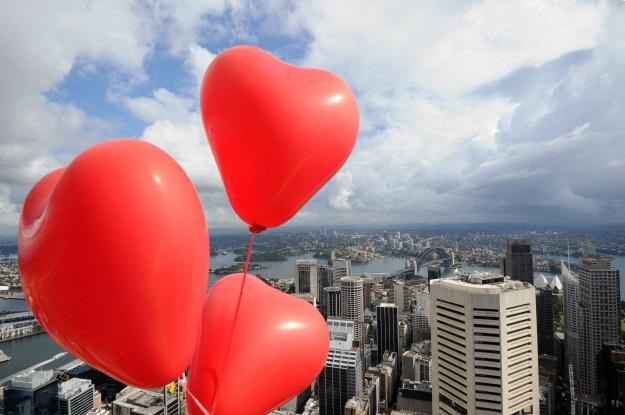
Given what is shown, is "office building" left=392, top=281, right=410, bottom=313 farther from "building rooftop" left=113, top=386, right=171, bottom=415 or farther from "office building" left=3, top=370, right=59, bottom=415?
"office building" left=3, top=370, right=59, bottom=415

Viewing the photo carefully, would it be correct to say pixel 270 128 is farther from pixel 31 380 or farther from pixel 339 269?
pixel 339 269

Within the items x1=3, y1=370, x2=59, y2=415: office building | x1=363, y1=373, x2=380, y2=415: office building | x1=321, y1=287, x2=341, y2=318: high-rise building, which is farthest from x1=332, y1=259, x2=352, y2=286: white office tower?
x1=3, y1=370, x2=59, y2=415: office building

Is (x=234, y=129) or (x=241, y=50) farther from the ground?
(x=241, y=50)

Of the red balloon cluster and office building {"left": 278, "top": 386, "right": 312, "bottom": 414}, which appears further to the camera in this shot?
office building {"left": 278, "top": 386, "right": 312, "bottom": 414}

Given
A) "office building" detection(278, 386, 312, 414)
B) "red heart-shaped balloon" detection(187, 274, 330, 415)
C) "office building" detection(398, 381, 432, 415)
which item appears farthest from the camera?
"office building" detection(278, 386, 312, 414)

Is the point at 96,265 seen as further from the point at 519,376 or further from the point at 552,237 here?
the point at 552,237

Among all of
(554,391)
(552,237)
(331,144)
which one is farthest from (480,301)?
(552,237)
